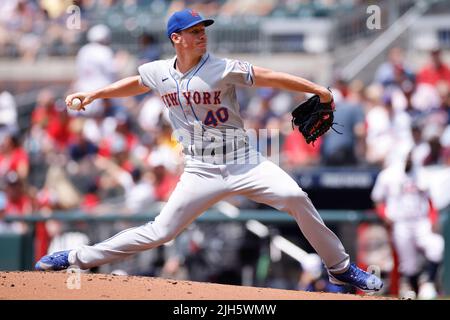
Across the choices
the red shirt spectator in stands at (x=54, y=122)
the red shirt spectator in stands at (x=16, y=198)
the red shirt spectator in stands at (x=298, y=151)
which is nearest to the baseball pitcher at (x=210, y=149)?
the red shirt spectator in stands at (x=298, y=151)

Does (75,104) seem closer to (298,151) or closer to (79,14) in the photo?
(298,151)

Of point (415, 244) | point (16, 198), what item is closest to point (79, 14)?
point (16, 198)

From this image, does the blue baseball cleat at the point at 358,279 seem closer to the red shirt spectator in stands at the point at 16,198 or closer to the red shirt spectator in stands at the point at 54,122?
the red shirt spectator in stands at the point at 16,198

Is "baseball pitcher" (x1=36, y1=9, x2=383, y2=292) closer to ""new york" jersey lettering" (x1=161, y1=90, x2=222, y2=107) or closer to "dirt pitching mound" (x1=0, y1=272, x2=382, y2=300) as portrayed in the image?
""new york" jersey lettering" (x1=161, y1=90, x2=222, y2=107)

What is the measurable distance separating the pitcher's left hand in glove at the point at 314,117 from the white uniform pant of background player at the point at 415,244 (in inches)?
147

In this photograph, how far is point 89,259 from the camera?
6.66 metres

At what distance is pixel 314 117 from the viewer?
6.61m

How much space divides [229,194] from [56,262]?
1367 millimetres

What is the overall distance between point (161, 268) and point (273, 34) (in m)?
6.00

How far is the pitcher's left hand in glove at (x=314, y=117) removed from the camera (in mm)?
6574

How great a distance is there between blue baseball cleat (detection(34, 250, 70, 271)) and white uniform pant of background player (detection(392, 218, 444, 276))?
14.5 ft
